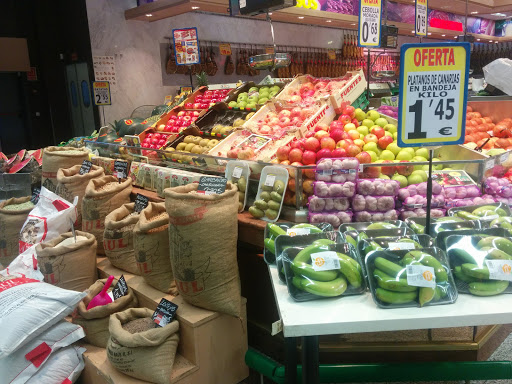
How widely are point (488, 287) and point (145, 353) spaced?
1.59 m

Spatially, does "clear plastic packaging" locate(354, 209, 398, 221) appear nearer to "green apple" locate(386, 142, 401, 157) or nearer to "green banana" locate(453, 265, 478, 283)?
"green apple" locate(386, 142, 401, 157)

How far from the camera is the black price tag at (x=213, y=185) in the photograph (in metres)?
2.41

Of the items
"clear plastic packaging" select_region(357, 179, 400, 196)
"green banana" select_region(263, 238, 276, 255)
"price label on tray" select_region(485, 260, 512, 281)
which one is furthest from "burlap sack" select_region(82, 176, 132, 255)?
"price label on tray" select_region(485, 260, 512, 281)

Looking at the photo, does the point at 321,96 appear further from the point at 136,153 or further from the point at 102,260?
the point at 102,260

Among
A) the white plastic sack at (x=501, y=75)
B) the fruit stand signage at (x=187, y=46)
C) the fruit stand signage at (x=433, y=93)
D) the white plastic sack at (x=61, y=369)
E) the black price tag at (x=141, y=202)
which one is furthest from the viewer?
the fruit stand signage at (x=187, y=46)

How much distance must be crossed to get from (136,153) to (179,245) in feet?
6.65

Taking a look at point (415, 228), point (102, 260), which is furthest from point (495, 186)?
point (102, 260)

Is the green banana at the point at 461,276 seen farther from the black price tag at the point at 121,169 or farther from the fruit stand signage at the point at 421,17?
the fruit stand signage at the point at 421,17

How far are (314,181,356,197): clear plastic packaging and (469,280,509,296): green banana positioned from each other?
94 cm

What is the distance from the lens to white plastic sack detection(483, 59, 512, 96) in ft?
13.9

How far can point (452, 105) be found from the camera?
5.62 ft

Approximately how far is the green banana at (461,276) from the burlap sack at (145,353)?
56.0 inches

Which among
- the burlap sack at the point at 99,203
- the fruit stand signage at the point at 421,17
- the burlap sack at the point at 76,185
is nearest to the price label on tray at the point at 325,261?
the burlap sack at the point at 99,203

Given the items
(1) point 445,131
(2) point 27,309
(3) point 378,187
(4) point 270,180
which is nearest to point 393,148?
(3) point 378,187
